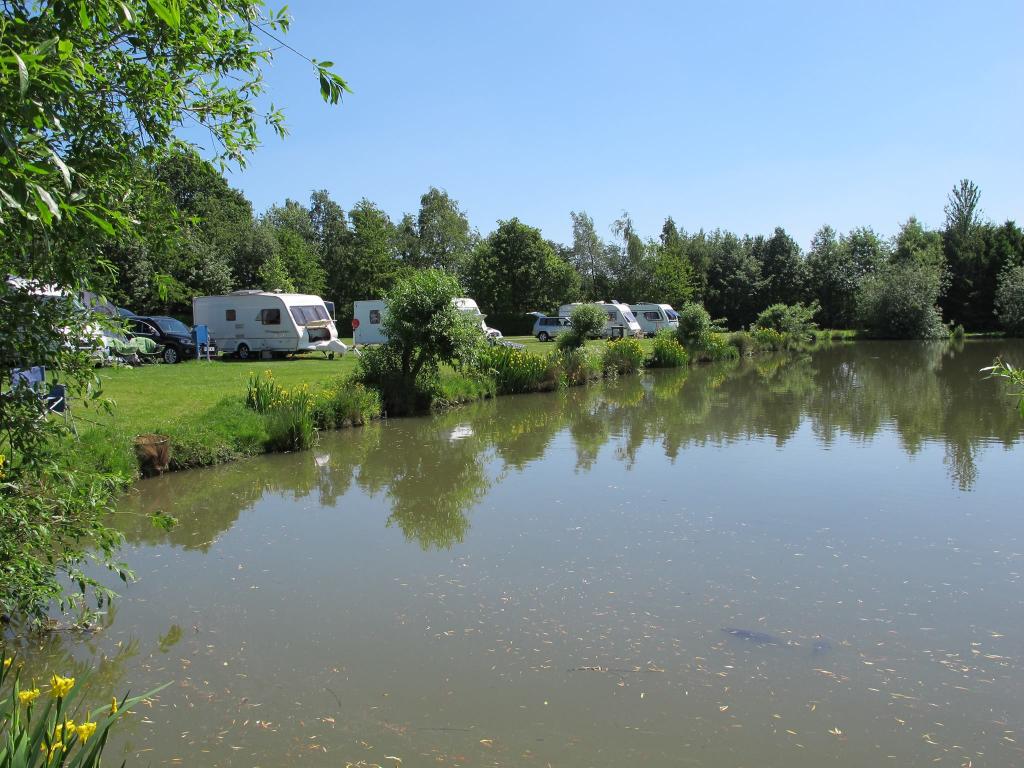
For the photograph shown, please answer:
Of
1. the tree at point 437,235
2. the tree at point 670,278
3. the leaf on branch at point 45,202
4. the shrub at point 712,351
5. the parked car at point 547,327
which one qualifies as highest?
the tree at point 437,235

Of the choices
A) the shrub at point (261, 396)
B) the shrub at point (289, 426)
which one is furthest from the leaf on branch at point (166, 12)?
the shrub at point (261, 396)

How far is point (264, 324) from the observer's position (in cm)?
2692

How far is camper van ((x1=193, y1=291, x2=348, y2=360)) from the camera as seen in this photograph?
26.8 meters

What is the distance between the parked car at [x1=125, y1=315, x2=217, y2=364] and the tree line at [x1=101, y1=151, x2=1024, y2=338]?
44.7 ft

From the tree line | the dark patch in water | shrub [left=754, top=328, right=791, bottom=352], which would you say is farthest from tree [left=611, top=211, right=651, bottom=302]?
the dark patch in water

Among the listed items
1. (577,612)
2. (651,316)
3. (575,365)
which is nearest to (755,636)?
(577,612)

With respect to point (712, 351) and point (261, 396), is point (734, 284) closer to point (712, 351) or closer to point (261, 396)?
point (712, 351)

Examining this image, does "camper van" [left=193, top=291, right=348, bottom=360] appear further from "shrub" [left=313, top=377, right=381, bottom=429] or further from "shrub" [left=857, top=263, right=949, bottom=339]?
"shrub" [left=857, top=263, right=949, bottom=339]

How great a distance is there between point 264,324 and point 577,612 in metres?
22.9

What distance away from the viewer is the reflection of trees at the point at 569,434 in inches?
380

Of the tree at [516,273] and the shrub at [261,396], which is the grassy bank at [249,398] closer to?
the shrub at [261,396]

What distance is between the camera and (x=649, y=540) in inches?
315

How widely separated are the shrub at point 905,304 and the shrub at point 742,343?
47.4 feet

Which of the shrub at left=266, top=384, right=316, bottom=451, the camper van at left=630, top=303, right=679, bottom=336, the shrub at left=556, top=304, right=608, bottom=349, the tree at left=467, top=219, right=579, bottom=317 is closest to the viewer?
the shrub at left=266, top=384, right=316, bottom=451
